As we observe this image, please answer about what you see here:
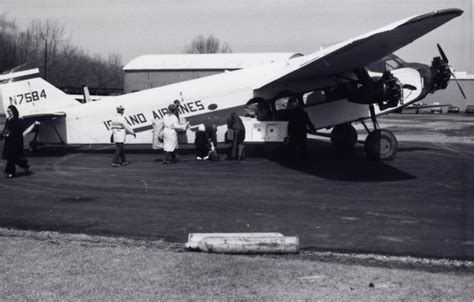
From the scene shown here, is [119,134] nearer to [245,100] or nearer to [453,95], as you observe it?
[245,100]

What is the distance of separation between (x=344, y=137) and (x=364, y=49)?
4.74 metres

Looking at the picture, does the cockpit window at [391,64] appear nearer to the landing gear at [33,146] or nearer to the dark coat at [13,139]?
the dark coat at [13,139]

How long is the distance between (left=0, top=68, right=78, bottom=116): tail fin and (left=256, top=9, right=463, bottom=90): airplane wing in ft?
21.1

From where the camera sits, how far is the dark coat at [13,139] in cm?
1312

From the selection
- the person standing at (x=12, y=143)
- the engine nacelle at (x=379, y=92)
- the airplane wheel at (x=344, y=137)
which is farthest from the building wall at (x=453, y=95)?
the person standing at (x=12, y=143)

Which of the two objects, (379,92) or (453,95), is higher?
(453,95)

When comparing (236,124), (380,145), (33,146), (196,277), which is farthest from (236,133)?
(196,277)

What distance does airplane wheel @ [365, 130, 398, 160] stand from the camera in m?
16.0

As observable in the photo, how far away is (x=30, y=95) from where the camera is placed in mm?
17422

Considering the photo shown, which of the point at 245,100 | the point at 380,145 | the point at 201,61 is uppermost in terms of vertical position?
the point at 201,61

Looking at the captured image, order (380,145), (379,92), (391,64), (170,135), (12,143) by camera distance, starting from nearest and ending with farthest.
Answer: (12,143)
(379,92)
(170,135)
(380,145)
(391,64)

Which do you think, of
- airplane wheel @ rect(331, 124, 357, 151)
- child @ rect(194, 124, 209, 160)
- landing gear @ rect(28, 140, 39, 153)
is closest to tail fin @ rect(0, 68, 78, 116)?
landing gear @ rect(28, 140, 39, 153)

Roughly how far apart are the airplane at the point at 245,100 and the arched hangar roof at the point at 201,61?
5185cm

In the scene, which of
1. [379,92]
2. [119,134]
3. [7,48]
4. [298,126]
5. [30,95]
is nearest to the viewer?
[379,92]
